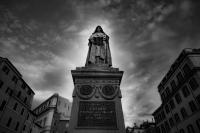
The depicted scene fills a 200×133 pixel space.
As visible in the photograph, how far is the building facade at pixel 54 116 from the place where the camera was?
46994mm

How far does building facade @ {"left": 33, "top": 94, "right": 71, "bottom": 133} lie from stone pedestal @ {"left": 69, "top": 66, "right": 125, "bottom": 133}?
135 feet

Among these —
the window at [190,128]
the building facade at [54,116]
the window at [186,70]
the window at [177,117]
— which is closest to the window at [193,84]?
the window at [186,70]

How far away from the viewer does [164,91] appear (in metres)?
35.8

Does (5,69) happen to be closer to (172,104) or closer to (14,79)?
(14,79)

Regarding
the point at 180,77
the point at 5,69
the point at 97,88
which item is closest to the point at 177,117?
the point at 180,77

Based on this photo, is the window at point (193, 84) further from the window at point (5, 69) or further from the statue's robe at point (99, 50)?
the window at point (5, 69)

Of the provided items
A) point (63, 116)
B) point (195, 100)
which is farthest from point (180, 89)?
point (63, 116)

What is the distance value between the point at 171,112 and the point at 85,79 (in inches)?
1152

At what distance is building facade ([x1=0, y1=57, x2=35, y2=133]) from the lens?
89.6 ft

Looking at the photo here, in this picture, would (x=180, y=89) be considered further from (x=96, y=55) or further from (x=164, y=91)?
(x=96, y=55)

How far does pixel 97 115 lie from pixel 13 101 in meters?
29.5

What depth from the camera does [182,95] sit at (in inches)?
1083

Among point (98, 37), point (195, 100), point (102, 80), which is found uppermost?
point (98, 37)

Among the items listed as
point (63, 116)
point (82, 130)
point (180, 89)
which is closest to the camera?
point (82, 130)
